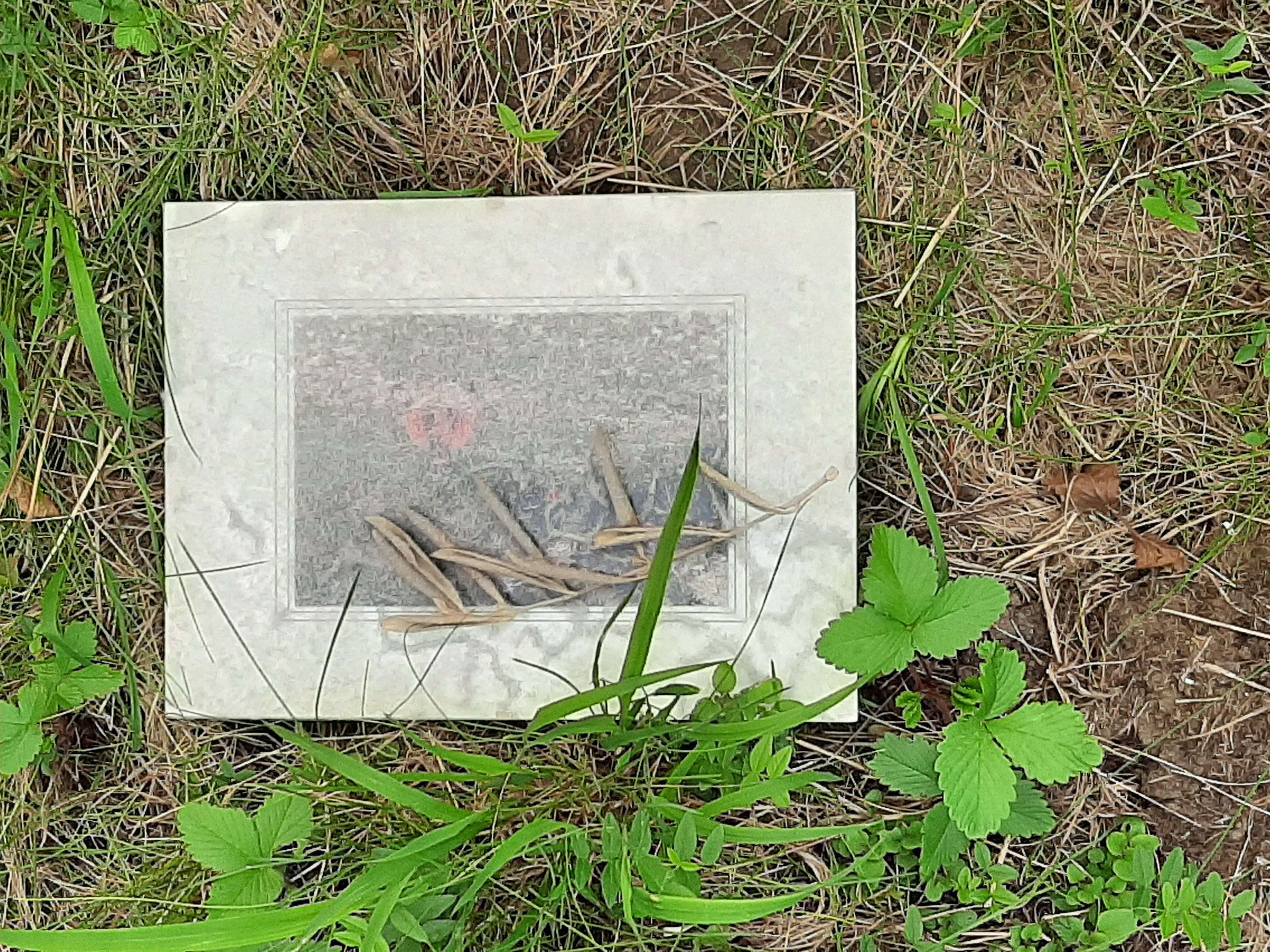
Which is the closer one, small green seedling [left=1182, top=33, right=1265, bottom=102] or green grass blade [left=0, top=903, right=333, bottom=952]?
green grass blade [left=0, top=903, right=333, bottom=952]

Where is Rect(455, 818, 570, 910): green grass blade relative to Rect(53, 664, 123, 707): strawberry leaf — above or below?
below

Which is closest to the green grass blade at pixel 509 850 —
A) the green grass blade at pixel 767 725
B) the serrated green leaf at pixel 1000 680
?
the green grass blade at pixel 767 725

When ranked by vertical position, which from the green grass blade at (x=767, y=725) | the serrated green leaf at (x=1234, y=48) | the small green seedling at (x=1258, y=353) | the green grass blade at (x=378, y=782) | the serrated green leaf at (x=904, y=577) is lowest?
the green grass blade at (x=378, y=782)

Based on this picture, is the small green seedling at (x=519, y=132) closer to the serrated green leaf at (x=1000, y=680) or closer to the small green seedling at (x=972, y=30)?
the small green seedling at (x=972, y=30)

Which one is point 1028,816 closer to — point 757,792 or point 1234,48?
point 757,792

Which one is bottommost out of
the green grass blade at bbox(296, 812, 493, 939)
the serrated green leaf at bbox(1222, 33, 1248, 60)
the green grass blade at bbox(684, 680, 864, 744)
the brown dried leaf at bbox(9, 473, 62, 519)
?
the green grass blade at bbox(296, 812, 493, 939)

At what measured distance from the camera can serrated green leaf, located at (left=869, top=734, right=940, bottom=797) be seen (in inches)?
37.0

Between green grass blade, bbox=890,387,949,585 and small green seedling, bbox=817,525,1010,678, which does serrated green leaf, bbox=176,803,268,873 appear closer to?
small green seedling, bbox=817,525,1010,678

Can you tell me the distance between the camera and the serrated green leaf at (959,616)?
2.96 ft

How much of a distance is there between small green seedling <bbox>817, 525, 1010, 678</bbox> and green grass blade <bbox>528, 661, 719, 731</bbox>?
0.12 m

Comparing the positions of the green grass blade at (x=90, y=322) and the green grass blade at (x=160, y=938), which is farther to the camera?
the green grass blade at (x=90, y=322)

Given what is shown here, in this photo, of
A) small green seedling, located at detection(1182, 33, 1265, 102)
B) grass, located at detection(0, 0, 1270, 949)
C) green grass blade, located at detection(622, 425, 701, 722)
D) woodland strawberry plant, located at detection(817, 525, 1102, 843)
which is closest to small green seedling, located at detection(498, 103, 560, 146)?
grass, located at detection(0, 0, 1270, 949)

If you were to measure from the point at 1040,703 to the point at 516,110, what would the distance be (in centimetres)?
69

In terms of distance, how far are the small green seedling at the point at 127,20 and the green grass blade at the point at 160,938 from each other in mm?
737
